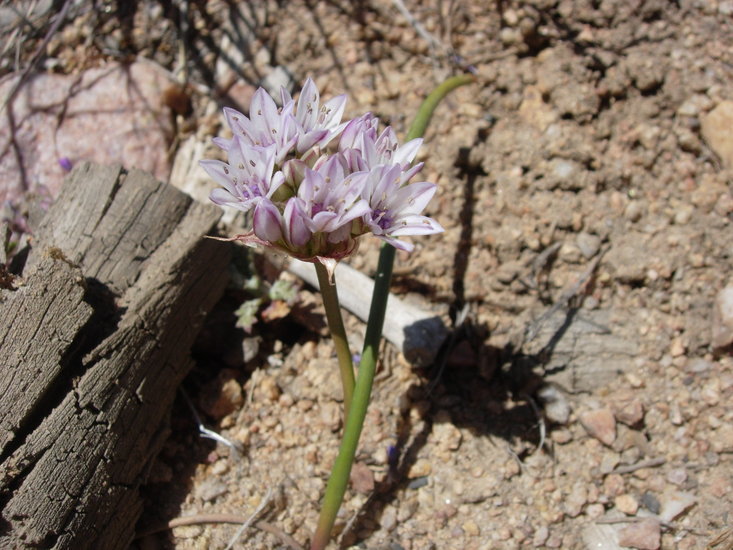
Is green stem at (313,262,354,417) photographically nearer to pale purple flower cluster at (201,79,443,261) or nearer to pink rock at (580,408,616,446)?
pale purple flower cluster at (201,79,443,261)

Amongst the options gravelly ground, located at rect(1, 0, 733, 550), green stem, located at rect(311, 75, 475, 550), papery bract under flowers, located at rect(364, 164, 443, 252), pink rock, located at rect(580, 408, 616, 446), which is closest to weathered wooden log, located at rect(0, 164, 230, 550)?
gravelly ground, located at rect(1, 0, 733, 550)

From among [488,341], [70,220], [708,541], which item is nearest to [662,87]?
[488,341]

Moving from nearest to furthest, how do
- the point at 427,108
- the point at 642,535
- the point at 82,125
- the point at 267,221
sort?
the point at 267,221 < the point at 642,535 < the point at 427,108 < the point at 82,125

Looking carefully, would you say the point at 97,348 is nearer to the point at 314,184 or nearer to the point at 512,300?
the point at 314,184

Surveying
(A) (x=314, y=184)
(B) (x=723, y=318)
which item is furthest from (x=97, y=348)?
(B) (x=723, y=318)

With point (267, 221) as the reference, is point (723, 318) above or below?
above
